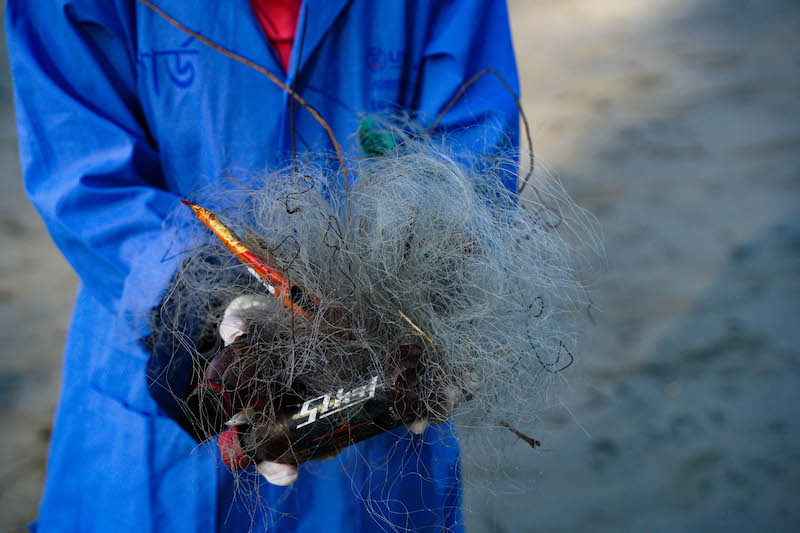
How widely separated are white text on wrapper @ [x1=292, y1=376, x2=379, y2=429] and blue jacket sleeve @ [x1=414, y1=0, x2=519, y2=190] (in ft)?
1.19

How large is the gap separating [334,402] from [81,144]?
0.46 metres

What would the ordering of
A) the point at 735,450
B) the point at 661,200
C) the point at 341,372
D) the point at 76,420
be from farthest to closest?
the point at 661,200, the point at 735,450, the point at 76,420, the point at 341,372

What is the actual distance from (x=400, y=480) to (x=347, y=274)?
1.12ft

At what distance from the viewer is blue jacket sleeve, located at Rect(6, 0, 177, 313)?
60 centimetres

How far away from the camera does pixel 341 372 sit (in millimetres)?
480

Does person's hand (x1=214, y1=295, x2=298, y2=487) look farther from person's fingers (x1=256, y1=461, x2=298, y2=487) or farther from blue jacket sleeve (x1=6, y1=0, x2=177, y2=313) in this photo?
blue jacket sleeve (x1=6, y1=0, x2=177, y2=313)

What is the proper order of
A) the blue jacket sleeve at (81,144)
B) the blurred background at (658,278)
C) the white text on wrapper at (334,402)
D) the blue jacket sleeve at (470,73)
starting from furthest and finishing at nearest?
the blurred background at (658,278)
the blue jacket sleeve at (470,73)
the blue jacket sleeve at (81,144)
the white text on wrapper at (334,402)

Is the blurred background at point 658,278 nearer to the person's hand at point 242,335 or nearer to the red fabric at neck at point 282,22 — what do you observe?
the red fabric at neck at point 282,22

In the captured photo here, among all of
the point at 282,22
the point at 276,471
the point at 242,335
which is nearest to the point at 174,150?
the point at 282,22

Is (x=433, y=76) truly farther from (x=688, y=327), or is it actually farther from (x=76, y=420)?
(x=688, y=327)

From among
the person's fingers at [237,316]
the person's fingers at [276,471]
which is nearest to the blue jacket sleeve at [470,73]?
the person's fingers at [237,316]

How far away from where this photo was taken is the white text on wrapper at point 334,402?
1.44 ft

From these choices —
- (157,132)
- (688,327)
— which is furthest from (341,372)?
(688,327)

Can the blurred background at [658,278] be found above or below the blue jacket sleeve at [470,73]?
below
